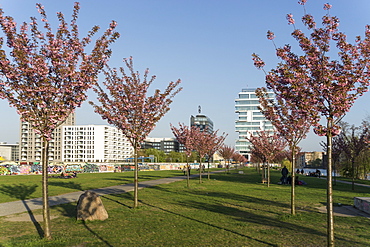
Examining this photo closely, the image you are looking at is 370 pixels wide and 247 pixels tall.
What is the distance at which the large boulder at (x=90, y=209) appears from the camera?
1295 cm

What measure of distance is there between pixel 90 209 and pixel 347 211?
11.6m

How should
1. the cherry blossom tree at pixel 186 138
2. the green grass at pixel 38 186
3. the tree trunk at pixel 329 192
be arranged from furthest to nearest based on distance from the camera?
the cherry blossom tree at pixel 186 138 → the green grass at pixel 38 186 → the tree trunk at pixel 329 192

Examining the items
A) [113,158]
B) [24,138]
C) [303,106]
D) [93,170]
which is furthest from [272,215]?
[113,158]

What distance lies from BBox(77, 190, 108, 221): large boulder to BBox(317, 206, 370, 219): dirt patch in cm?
986

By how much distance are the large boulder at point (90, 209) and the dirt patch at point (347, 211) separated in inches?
388

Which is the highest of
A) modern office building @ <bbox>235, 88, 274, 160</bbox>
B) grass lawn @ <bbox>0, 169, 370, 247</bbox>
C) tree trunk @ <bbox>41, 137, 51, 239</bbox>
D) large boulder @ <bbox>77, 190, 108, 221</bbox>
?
modern office building @ <bbox>235, 88, 274, 160</bbox>

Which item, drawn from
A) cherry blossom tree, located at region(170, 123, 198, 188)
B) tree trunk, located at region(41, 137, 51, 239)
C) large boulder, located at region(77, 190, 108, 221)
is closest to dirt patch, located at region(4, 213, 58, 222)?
large boulder, located at region(77, 190, 108, 221)

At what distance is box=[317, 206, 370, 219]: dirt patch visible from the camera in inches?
568

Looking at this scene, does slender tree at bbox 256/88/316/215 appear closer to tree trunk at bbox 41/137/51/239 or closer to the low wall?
the low wall

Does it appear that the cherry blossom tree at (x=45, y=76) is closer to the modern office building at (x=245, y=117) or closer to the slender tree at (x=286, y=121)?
the slender tree at (x=286, y=121)

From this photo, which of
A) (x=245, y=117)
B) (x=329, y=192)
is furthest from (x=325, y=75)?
(x=245, y=117)

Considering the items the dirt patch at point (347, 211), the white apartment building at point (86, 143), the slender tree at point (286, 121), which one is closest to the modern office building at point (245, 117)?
the white apartment building at point (86, 143)

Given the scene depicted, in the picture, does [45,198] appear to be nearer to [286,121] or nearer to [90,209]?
[90,209]

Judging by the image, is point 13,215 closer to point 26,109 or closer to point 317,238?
point 26,109
